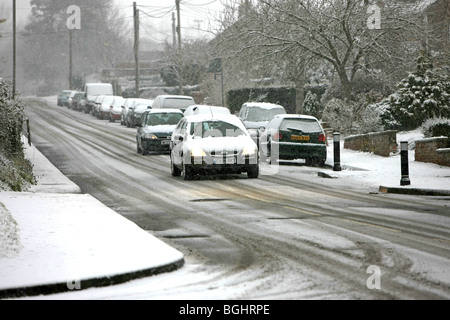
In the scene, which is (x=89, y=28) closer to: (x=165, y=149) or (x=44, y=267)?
(x=165, y=149)

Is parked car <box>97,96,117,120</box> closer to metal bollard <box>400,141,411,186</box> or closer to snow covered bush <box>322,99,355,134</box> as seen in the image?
snow covered bush <box>322,99,355,134</box>

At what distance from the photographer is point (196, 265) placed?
28.7 ft

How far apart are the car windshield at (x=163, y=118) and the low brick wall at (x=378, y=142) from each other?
6.78 m

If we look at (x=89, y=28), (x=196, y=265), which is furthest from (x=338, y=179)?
(x=89, y=28)

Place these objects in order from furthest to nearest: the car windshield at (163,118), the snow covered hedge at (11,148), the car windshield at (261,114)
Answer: the car windshield at (261,114), the car windshield at (163,118), the snow covered hedge at (11,148)

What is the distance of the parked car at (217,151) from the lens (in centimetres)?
1988

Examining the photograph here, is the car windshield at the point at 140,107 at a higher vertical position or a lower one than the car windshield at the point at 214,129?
higher

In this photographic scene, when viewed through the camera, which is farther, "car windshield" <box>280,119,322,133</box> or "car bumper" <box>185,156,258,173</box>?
"car windshield" <box>280,119,322,133</box>

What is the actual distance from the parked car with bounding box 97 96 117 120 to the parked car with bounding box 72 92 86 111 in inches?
368

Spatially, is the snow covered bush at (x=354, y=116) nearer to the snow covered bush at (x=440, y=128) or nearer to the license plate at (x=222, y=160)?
the snow covered bush at (x=440, y=128)

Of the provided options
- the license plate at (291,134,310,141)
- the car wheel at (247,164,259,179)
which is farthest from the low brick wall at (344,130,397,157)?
the car wheel at (247,164,259,179)

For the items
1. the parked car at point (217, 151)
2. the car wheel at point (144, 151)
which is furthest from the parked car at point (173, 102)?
the parked car at point (217, 151)

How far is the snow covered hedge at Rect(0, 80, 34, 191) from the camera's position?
55.3ft
